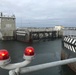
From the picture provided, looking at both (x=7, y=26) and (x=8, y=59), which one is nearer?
(x=8, y=59)

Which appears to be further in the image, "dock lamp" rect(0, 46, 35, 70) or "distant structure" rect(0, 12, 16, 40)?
"distant structure" rect(0, 12, 16, 40)

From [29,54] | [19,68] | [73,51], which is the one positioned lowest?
[73,51]

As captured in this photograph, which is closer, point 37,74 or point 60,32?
point 37,74

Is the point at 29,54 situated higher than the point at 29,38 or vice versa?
the point at 29,54

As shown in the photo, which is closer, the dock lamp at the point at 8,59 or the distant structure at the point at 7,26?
the dock lamp at the point at 8,59

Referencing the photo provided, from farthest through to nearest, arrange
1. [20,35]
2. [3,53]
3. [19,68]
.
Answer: [20,35] → [19,68] → [3,53]

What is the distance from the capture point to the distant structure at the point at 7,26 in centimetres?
4991

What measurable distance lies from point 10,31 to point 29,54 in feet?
163

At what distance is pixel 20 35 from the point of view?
47812 mm

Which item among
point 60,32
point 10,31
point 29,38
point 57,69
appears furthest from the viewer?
point 60,32

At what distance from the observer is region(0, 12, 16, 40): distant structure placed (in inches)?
1965

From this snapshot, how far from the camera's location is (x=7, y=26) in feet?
166

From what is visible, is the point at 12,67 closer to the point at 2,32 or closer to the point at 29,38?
the point at 29,38

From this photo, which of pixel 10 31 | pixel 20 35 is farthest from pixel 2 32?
pixel 20 35
